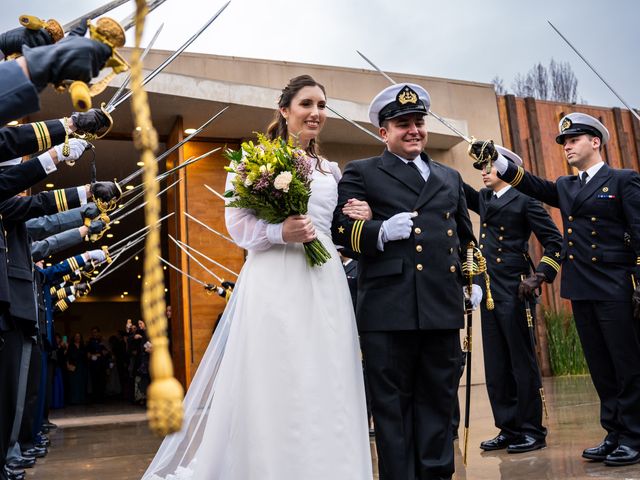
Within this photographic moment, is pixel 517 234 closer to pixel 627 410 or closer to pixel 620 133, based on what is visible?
pixel 627 410

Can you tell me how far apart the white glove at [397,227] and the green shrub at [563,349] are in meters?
9.58

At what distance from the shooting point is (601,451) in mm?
3912

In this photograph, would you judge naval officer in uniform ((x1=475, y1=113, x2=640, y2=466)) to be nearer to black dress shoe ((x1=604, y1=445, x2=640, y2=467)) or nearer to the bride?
black dress shoe ((x1=604, y1=445, x2=640, y2=467))

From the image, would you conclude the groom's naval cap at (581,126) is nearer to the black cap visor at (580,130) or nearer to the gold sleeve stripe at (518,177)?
the black cap visor at (580,130)

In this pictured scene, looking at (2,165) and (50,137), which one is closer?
(50,137)

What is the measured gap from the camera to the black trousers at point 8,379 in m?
3.91

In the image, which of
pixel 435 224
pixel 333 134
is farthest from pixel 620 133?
pixel 435 224

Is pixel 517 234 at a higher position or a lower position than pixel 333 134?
lower

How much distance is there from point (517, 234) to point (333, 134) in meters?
6.22

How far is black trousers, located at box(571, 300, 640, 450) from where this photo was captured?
3.98 metres

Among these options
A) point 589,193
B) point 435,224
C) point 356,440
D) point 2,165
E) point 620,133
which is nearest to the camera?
point 356,440

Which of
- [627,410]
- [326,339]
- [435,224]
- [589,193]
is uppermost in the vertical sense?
[589,193]

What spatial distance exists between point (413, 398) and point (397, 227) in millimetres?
758

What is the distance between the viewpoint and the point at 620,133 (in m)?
14.0
